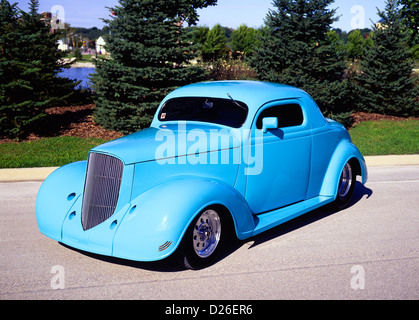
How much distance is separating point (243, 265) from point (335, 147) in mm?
2752

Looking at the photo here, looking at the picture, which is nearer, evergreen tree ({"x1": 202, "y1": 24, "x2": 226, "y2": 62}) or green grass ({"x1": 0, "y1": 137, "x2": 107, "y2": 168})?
green grass ({"x1": 0, "y1": 137, "x2": 107, "y2": 168})

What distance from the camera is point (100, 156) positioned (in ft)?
15.6

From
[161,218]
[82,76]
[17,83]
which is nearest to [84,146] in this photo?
[17,83]

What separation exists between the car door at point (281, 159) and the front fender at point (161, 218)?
0.91m

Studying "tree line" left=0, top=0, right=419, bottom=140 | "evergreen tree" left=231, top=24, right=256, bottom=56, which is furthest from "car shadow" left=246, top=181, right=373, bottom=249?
"evergreen tree" left=231, top=24, right=256, bottom=56

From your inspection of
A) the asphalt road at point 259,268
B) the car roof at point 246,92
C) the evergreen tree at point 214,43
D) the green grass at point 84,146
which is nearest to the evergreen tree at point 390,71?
the green grass at point 84,146

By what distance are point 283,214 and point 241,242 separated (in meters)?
0.64

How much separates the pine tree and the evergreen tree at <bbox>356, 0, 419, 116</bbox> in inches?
288

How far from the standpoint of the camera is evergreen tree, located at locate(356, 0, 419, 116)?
52.3 ft

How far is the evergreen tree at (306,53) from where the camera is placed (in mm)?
13812

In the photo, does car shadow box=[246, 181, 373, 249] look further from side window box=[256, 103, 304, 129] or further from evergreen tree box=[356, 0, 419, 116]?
evergreen tree box=[356, 0, 419, 116]

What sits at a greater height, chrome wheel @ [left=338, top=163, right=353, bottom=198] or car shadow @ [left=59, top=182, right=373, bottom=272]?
chrome wheel @ [left=338, top=163, right=353, bottom=198]

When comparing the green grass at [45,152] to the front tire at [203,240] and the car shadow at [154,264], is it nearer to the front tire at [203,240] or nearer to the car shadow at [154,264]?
the car shadow at [154,264]
